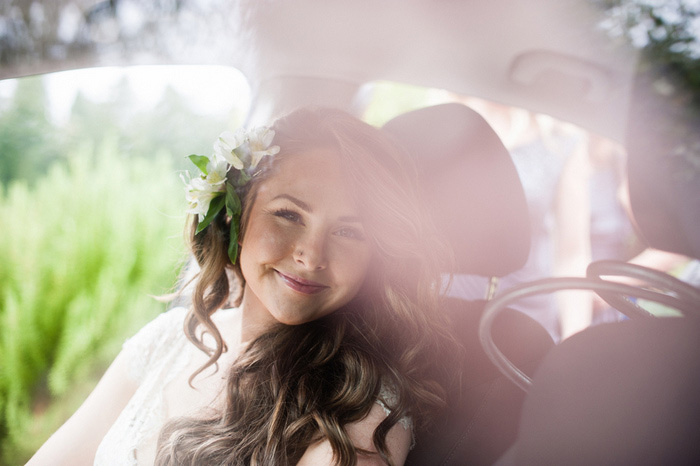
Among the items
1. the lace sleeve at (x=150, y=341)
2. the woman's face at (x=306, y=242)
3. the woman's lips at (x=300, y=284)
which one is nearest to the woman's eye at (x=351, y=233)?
the woman's face at (x=306, y=242)

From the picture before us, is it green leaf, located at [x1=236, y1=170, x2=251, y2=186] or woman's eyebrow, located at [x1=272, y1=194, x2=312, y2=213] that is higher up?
woman's eyebrow, located at [x1=272, y1=194, x2=312, y2=213]

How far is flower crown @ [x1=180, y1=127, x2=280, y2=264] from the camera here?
1195 millimetres

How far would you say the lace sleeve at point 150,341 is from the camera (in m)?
1.37

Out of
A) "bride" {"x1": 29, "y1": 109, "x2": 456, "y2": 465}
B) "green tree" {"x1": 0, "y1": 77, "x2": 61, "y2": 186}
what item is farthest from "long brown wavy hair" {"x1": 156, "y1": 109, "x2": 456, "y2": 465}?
"green tree" {"x1": 0, "y1": 77, "x2": 61, "y2": 186}

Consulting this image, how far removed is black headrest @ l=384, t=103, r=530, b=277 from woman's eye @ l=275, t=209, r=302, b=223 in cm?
31

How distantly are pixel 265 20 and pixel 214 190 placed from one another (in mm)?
421

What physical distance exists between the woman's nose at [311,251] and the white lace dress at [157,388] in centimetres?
32

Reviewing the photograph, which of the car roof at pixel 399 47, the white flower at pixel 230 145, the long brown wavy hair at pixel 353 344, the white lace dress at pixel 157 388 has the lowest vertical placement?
the white lace dress at pixel 157 388

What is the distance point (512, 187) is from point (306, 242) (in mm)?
471

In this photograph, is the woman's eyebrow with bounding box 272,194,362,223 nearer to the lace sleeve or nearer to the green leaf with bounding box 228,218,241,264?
the green leaf with bounding box 228,218,241,264

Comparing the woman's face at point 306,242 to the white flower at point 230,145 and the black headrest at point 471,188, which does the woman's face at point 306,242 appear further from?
the black headrest at point 471,188

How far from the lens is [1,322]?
3.63ft

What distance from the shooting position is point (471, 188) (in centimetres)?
118

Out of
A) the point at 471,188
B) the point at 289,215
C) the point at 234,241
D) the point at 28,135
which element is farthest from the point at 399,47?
the point at 28,135
